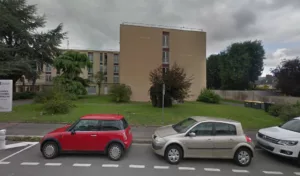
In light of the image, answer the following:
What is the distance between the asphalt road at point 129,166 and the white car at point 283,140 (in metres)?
0.44

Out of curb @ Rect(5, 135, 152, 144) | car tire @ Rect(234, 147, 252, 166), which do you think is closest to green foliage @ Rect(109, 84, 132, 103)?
curb @ Rect(5, 135, 152, 144)

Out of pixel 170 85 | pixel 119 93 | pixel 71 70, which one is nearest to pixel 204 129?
pixel 170 85

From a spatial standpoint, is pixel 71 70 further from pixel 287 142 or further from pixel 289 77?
pixel 289 77

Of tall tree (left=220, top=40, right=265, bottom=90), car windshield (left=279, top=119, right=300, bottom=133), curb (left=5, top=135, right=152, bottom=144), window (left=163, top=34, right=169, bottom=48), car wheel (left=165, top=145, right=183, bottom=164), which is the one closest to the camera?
car wheel (left=165, top=145, right=183, bottom=164)

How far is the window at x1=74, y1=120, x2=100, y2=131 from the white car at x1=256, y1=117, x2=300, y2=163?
6.23m

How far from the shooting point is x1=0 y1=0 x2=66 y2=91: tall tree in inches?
925

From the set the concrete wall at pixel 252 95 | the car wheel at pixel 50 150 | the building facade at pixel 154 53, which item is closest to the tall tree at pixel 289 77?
the concrete wall at pixel 252 95

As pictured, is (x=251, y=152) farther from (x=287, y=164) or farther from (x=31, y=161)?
(x=31, y=161)

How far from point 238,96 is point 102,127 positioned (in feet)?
124

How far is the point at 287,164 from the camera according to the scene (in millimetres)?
6121

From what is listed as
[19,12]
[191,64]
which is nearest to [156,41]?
[191,64]

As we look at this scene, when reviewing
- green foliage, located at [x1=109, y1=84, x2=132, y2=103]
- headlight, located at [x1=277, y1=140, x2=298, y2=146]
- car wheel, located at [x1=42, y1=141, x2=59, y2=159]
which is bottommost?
car wheel, located at [x1=42, y1=141, x2=59, y2=159]

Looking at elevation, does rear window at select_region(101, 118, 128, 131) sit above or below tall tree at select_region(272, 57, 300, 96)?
below

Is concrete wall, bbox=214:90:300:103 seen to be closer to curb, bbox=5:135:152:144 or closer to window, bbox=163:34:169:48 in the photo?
window, bbox=163:34:169:48
